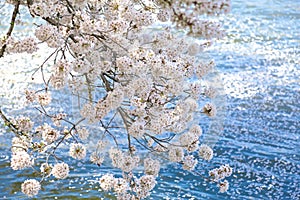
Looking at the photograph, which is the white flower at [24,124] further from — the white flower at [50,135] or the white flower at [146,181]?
the white flower at [146,181]

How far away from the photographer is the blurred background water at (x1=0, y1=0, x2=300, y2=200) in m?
3.66

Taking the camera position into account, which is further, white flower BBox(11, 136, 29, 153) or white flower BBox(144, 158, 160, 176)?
white flower BBox(11, 136, 29, 153)

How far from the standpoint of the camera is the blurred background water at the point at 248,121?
366cm

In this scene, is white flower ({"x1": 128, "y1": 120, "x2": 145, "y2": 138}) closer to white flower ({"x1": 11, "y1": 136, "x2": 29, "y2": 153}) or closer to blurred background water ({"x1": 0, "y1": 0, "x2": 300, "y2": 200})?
white flower ({"x1": 11, "y1": 136, "x2": 29, "y2": 153})

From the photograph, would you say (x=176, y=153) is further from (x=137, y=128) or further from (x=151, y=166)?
(x=137, y=128)

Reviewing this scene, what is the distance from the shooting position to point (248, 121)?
15.4 ft

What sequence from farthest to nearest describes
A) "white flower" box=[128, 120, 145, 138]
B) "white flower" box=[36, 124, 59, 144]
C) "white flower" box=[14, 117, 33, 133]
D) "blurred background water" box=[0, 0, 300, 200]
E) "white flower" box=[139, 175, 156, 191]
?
"blurred background water" box=[0, 0, 300, 200], "white flower" box=[14, 117, 33, 133], "white flower" box=[36, 124, 59, 144], "white flower" box=[139, 175, 156, 191], "white flower" box=[128, 120, 145, 138]

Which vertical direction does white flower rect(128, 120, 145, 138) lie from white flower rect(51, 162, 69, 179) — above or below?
above

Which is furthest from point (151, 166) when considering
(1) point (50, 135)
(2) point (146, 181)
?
(1) point (50, 135)

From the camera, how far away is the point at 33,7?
163 centimetres

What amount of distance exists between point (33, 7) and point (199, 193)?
222cm

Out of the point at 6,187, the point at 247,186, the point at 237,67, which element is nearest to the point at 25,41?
the point at 6,187

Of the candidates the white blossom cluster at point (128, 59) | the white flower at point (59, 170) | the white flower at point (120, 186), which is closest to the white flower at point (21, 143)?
the white blossom cluster at point (128, 59)

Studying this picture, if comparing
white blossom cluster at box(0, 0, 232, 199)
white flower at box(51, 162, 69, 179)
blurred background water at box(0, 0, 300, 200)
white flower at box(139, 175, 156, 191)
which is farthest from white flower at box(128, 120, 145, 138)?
blurred background water at box(0, 0, 300, 200)
